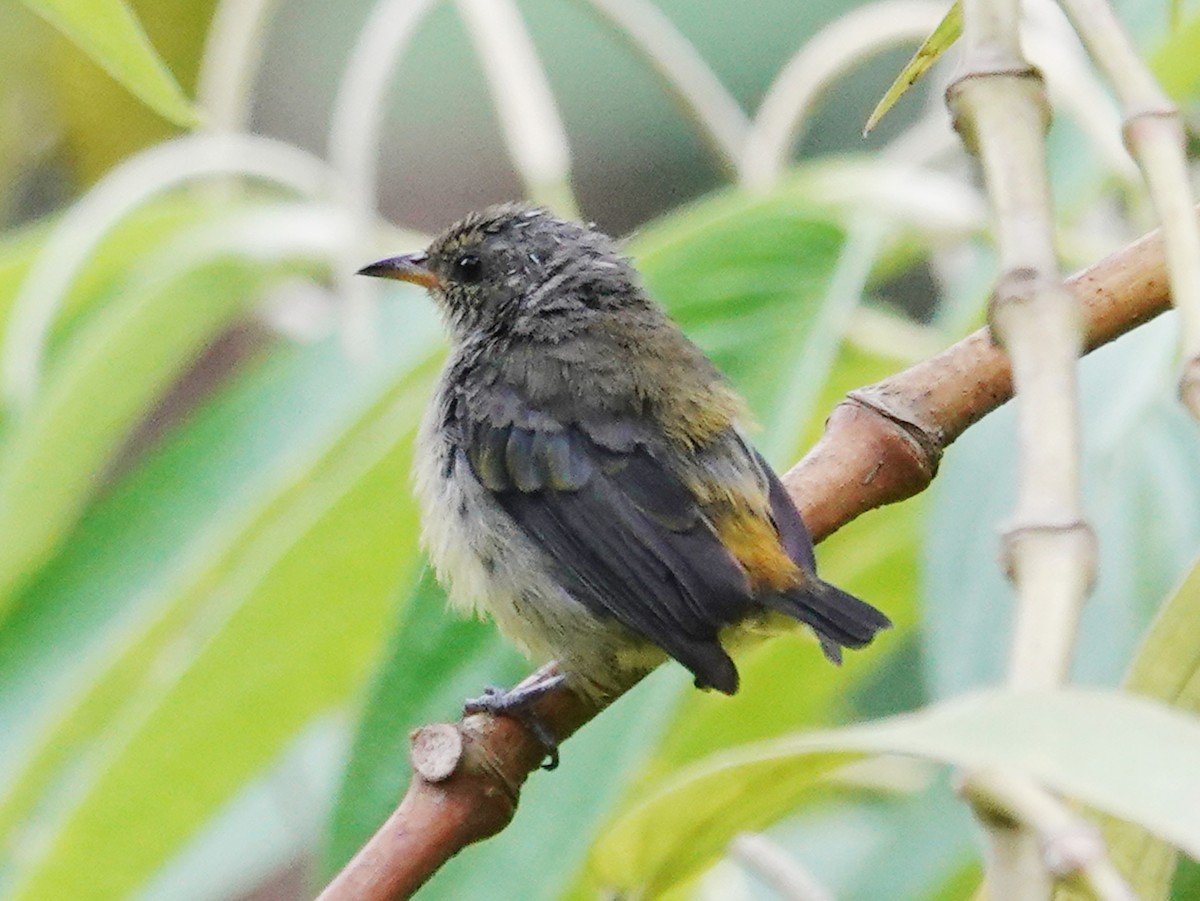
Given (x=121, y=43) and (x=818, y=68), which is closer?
(x=121, y=43)

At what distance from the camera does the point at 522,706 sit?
1.77 m

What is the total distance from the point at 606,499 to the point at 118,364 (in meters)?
0.64

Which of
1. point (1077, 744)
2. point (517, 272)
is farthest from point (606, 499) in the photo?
point (1077, 744)

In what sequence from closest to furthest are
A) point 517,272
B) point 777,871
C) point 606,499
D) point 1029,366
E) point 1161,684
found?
point 1029,366 < point 1161,684 < point 777,871 < point 606,499 < point 517,272

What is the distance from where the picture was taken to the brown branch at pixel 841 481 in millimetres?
1336

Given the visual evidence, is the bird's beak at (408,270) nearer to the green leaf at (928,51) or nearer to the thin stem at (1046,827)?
the green leaf at (928,51)

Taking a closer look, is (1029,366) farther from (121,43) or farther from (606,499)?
(606,499)

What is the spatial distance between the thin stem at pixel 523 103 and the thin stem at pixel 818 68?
11.8 inches

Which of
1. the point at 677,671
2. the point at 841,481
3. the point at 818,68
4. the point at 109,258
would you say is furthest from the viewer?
the point at 818,68

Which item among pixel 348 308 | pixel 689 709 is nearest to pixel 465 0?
pixel 348 308

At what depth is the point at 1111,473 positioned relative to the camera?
80.4 inches

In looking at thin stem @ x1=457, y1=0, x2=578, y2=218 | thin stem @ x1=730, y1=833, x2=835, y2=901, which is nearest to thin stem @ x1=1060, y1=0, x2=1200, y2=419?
thin stem @ x1=730, y1=833, x2=835, y2=901

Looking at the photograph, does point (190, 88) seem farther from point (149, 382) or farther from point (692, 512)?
point (692, 512)

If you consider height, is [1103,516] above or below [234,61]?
below
